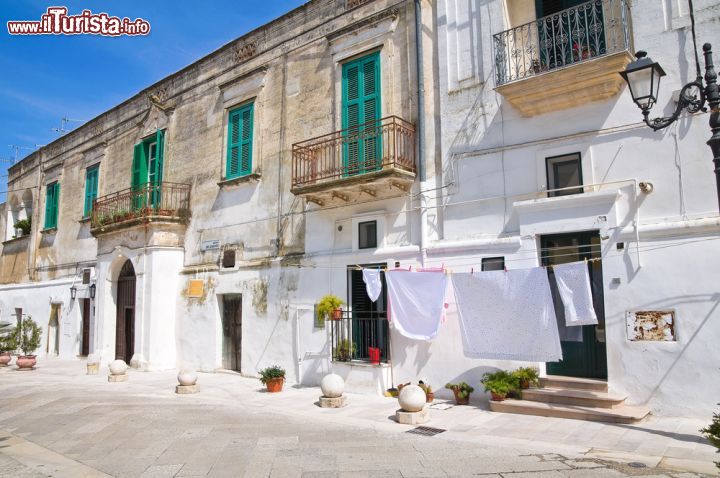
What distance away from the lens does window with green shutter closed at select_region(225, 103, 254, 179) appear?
14.4m

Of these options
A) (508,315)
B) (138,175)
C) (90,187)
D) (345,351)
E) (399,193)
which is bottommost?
(345,351)

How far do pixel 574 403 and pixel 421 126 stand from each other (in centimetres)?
568

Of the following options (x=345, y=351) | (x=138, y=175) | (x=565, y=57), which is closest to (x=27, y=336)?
(x=138, y=175)

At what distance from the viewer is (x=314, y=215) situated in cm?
1251

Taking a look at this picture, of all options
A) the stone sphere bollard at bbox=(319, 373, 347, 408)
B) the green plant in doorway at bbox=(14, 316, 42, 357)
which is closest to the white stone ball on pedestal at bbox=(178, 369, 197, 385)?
the stone sphere bollard at bbox=(319, 373, 347, 408)

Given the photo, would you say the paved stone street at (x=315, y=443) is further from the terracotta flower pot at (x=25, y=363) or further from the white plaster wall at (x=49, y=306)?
the white plaster wall at (x=49, y=306)

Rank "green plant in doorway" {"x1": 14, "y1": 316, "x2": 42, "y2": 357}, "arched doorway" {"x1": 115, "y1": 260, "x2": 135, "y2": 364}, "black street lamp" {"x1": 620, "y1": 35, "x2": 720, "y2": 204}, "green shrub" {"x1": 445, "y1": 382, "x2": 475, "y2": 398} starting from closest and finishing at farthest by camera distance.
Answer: "black street lamp" {"x1": 620, "y1": 35, "x2": 720, "y2": 204}, "green shrub" {"x1": 445, "y1": 382, "x2": 475, "y2": 398}, "arched doorway" {"x1": 115, "y1": 260, "x2": 135, "y2": 364}, "green plant in doorway" {"x1": 14, "y1": 316, "x2": 42, "y2": 357}

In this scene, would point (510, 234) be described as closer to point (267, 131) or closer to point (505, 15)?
point (505, 15)

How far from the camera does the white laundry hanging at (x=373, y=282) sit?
10.5 metres

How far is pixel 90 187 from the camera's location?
806 inches

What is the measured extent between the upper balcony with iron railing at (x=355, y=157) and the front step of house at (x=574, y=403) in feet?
14.7

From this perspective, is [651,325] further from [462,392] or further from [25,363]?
[25,363]

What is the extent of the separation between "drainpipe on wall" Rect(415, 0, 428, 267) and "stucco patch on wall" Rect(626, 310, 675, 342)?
3713 millimetres

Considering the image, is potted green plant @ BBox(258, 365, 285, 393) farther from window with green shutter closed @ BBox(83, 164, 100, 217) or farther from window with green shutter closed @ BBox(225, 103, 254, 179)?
window with green shutter closed @ BBox(83, 164, 100, 217)
